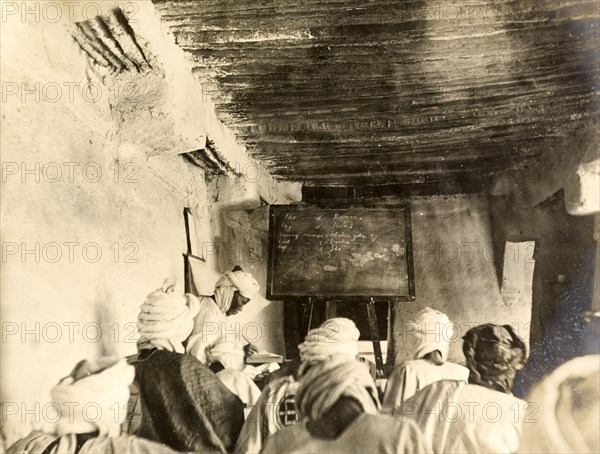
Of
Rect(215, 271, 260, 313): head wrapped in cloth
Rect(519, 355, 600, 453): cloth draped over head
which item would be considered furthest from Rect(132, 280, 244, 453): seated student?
Rect(519, 355, 600, 453): cloth draped over head

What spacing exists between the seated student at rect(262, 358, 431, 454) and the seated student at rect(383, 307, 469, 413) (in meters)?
0.08

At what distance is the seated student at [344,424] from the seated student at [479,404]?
7cm

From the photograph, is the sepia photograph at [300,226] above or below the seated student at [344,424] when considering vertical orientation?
above

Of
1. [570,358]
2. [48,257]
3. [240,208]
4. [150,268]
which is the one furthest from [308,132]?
[570,358]

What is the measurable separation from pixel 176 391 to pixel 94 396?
0.30 m

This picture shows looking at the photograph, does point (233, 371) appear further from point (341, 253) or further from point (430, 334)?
point (430, 334)

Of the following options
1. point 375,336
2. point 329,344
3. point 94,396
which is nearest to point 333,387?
point 329,344

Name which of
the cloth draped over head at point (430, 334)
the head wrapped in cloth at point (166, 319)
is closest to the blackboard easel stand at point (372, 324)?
the cloth draped over head at point (430, 334)

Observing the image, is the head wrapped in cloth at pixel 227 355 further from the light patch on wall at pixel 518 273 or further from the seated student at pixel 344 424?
the light patch on wall at pixel 518 273

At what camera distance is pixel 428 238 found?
265 cm

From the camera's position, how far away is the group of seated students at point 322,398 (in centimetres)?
228

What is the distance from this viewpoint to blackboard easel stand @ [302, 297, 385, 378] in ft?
8.04

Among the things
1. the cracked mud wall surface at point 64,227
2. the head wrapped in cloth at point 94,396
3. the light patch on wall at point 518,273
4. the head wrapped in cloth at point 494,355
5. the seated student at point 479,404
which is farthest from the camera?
the light patch on wall at point 518,273

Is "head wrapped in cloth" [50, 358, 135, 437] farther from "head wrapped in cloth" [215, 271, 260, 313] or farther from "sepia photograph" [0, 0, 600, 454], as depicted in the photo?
"head wrapped in cloth" [215, 271, 260, 313]
